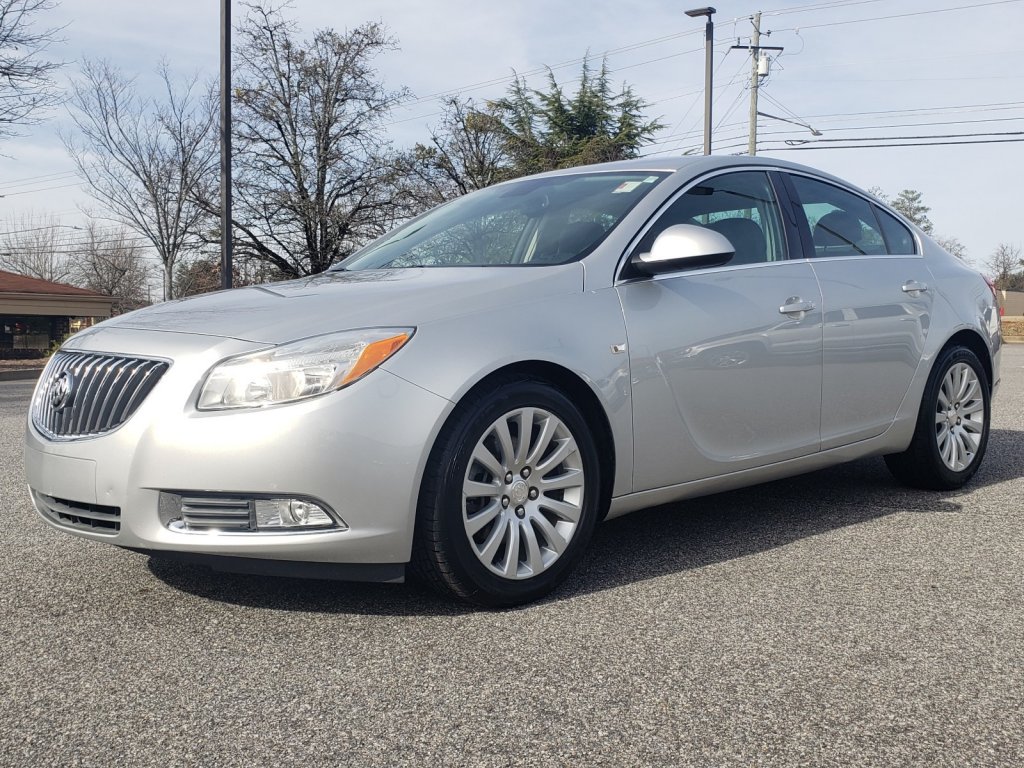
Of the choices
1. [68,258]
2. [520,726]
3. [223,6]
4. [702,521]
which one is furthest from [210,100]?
[68,258]

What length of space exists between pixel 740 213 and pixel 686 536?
142 centimetres

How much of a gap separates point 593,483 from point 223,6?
14.6 meters

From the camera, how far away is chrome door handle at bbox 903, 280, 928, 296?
16.6 ft

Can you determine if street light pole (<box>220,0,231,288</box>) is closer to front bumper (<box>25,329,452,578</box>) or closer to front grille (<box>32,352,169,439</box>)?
front grille (<box>32,352,169,439</box>)

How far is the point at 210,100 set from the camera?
29453 millimetres

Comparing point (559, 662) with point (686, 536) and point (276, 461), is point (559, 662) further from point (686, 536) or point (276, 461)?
point (686, 536)

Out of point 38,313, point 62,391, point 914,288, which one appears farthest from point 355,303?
point 38,313

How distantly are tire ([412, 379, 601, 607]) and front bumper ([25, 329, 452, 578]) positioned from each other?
0.09 m

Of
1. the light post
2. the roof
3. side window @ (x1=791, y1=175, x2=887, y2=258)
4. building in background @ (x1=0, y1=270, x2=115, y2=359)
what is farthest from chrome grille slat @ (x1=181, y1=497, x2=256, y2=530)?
the roof

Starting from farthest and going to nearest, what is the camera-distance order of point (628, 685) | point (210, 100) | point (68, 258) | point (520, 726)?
1. point (68, 258)
2. point (210, 100)
3. point (628, 685)
4. point (520, 726)

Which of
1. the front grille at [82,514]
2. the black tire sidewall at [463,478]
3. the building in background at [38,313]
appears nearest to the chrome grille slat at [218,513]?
the front grille at [82,514]

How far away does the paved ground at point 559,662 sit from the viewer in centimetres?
238

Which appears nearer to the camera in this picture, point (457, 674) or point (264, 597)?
point (457, 674)

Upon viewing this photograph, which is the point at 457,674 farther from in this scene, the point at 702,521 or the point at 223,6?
the point at 223,6
